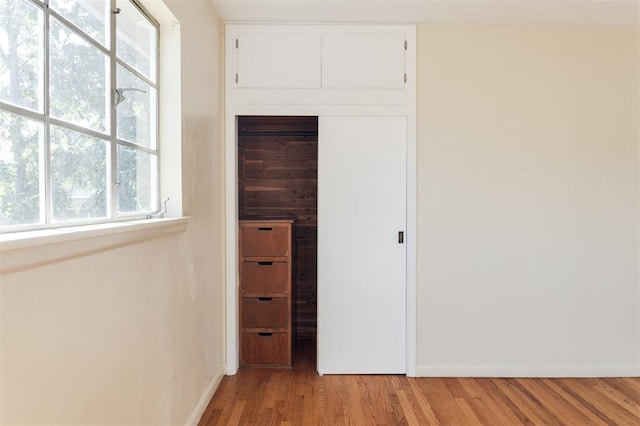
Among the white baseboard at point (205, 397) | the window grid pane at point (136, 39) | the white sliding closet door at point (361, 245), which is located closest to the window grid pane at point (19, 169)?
the window grid pane at point (136, 39)

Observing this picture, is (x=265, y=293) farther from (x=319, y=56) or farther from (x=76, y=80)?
(x=76, y=80)

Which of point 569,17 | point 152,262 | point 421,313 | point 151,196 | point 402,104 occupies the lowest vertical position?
point 421,313

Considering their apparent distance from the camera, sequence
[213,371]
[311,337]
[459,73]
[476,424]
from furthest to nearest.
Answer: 1. [311,337]
2. [459,73]
3. [213,371]
4. [476,424]

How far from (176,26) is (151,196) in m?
0.80

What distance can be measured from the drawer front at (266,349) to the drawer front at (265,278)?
0.32m

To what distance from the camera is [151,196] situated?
1.92 meters

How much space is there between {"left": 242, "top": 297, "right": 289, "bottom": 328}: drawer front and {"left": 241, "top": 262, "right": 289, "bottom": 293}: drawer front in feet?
0.22

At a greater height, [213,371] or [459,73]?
[459,73]

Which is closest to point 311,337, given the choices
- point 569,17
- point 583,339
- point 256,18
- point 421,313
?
point 421,313

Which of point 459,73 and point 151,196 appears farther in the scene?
point 459,73

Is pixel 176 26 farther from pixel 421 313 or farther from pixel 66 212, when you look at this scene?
pixel 421 313

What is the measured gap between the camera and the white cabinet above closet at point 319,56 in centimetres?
277

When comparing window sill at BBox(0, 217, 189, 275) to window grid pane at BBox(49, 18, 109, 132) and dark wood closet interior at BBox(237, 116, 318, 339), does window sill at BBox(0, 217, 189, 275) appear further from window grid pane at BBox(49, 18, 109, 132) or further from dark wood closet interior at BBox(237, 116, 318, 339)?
dark wood closet interior at BBox(237, 116, 318, 339)

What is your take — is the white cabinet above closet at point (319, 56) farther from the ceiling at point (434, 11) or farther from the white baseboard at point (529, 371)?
the white baseboard at point (529, 371)
